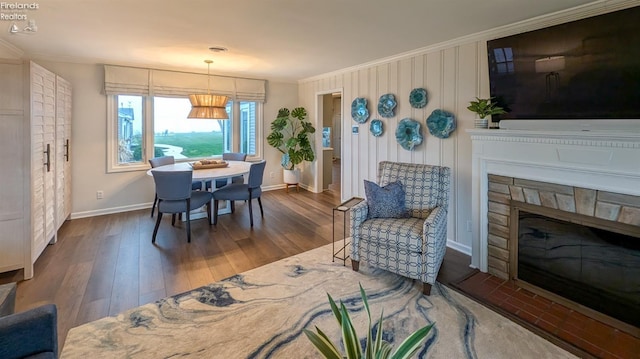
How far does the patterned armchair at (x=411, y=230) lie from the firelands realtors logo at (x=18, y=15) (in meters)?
3.21

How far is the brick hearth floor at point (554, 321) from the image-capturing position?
1.91m

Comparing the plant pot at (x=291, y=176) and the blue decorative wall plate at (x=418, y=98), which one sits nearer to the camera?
the blue decorative wall plate at (x=418, y=98)

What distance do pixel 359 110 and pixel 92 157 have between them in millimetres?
4156

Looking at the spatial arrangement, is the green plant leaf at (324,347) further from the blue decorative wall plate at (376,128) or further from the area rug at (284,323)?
the blue decorative wall plate at (376,128)

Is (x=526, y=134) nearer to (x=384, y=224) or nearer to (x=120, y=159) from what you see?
(x=384, y=224)

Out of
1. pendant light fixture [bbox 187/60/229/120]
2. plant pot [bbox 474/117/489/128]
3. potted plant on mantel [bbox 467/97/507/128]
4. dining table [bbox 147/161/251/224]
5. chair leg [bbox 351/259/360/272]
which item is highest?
pendant light fixture [bbox 187/60/229/120]

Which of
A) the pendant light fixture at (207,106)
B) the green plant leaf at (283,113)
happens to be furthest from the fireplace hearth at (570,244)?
the green plant leaf at (283,113)

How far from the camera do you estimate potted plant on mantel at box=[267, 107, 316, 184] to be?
20.4 feet

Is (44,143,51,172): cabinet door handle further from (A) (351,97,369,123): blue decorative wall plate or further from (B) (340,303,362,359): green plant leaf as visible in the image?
(A) (351,97,369,123): blue decorative wall plate

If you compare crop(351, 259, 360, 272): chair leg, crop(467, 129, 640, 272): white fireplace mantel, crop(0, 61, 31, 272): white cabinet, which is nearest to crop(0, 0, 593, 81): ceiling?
crop(0, 61, 31, 272): white cabinet

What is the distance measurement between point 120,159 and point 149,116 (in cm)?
85

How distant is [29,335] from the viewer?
1.28m

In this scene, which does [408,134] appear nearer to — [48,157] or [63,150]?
[48,157]

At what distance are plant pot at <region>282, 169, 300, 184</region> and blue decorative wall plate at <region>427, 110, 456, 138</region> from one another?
3.37m
